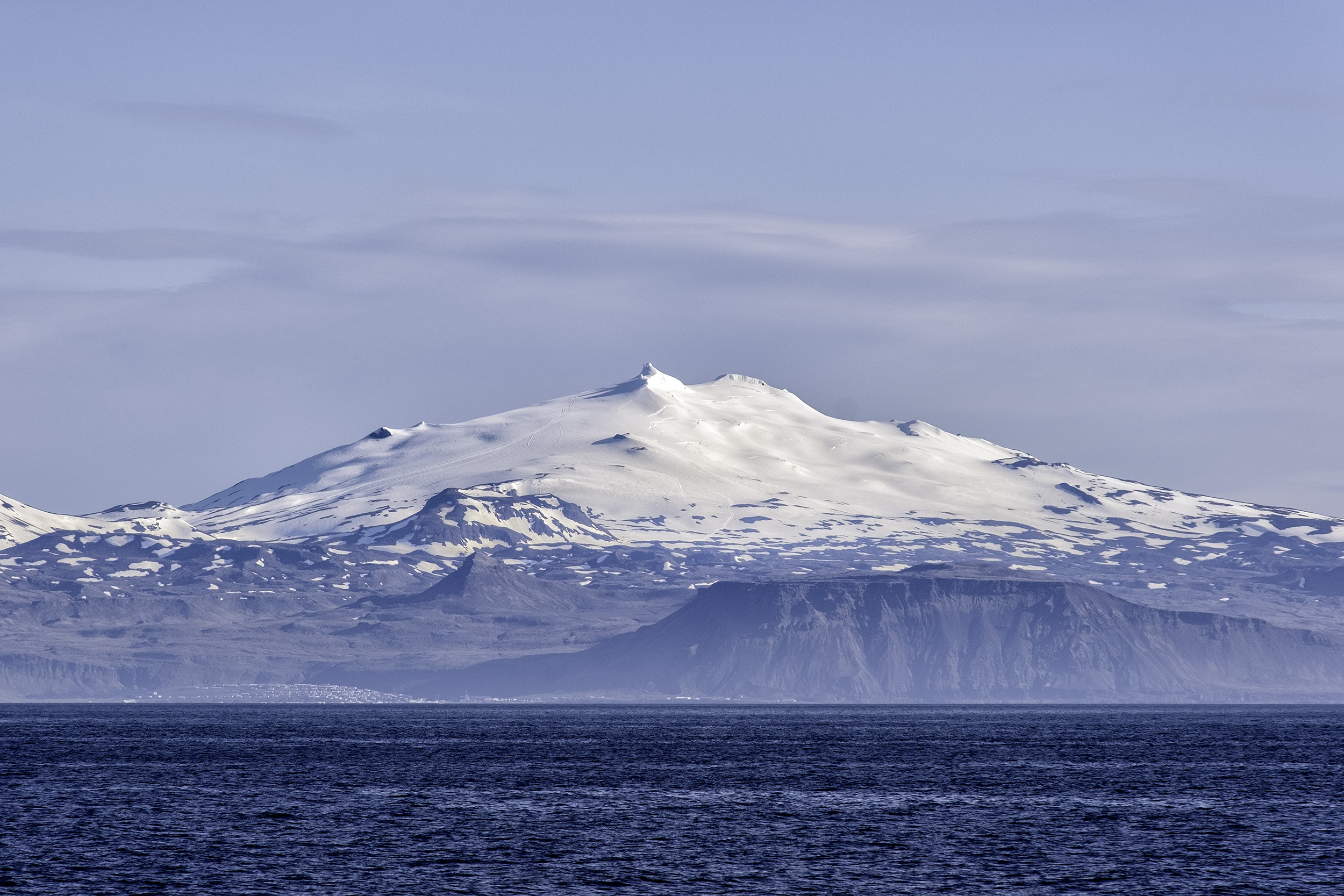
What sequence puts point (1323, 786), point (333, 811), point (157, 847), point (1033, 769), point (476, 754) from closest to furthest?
point (157, 847), point (333, 811), point (1323, 786), point (1033, 769), point (476, 754)

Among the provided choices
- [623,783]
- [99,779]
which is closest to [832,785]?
[623,783]

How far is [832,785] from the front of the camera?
14375 centimetres

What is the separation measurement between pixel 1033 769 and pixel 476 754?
5721 cm

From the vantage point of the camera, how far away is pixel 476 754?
191 metres

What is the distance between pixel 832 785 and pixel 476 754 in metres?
57.2

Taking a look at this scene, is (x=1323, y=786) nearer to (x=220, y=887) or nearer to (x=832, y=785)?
(x=832, y=785)

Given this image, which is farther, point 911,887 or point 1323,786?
point 1323,786

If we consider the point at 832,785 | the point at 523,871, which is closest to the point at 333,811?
the point at 523,871

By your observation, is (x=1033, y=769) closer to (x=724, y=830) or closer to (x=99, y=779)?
(x=724, y=830)

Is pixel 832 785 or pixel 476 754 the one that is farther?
pixel 476 754

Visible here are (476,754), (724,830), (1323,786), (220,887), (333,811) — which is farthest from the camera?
(476,754)

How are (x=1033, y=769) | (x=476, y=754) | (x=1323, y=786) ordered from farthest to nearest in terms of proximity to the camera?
1. (x=476, y=754)
2. (x=1033, y=769)
3. (x=1323, y=786)

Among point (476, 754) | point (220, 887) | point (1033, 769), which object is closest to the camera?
point (220, 887)

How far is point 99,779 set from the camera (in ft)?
479
